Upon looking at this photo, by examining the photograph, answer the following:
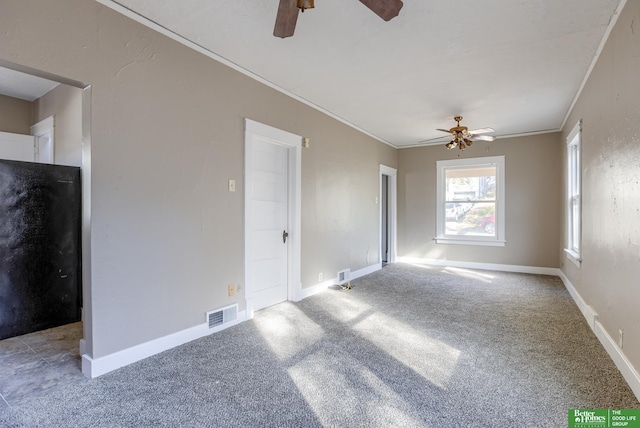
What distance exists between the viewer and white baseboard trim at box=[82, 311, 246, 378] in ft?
7.48

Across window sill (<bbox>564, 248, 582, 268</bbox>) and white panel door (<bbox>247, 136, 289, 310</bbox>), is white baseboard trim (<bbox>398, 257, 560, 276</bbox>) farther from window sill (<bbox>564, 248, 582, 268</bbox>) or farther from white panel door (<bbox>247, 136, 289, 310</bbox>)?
white panel door (<bbox>247, 136, 289, 310</bbox>)

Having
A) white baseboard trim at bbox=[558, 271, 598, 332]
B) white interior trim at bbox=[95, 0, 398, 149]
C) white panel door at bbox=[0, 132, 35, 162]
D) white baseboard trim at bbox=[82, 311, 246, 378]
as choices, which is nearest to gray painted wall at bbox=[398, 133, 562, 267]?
white baseboard trim at bbox=[558, 271, 598, 332]

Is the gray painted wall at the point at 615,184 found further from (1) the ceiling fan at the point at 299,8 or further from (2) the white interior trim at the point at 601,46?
(1) the ceiling fan at the point at 299,8

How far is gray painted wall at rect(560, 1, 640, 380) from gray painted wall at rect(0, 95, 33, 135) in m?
6.34

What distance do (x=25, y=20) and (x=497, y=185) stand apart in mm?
7095

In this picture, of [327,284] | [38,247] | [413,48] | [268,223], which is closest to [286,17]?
[413,48]

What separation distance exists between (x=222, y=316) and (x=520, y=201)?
597 centimetres

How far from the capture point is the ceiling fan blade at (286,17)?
1.88 metres

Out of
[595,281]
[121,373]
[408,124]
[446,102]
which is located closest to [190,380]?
[121,373]

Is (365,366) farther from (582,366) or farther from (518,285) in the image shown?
(518,285)

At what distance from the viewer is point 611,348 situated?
8.45ft

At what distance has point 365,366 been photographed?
244 cm

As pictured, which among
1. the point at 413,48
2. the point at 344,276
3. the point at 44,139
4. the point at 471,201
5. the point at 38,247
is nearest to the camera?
the point at 413,48

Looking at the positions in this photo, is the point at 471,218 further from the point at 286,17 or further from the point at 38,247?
the point at 38,247
